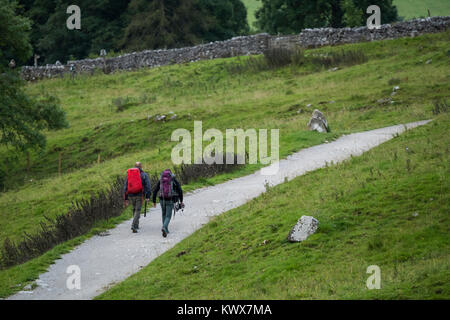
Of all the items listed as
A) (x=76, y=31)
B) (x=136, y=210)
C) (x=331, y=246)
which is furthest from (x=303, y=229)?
(x=76, y=31)

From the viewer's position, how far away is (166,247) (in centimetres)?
1505

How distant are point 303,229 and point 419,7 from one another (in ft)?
368

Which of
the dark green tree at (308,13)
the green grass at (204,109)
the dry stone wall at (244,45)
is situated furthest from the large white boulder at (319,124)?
the dark green tree at (308,13)

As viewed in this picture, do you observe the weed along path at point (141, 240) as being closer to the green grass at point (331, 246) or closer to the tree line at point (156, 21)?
the green grass at point (331, 246)

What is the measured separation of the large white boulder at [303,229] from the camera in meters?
13.1

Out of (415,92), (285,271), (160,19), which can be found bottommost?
(285,271)

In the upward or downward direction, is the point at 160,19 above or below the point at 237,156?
above

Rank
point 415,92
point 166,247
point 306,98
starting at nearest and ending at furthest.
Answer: point 166,247
point 415,92
point 306,98

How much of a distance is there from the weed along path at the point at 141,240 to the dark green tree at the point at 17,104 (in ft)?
43.9

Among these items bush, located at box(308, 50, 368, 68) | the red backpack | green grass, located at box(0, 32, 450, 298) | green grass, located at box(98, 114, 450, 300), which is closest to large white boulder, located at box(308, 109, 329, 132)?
green grass, located at box(0, 32, 450, 298)
